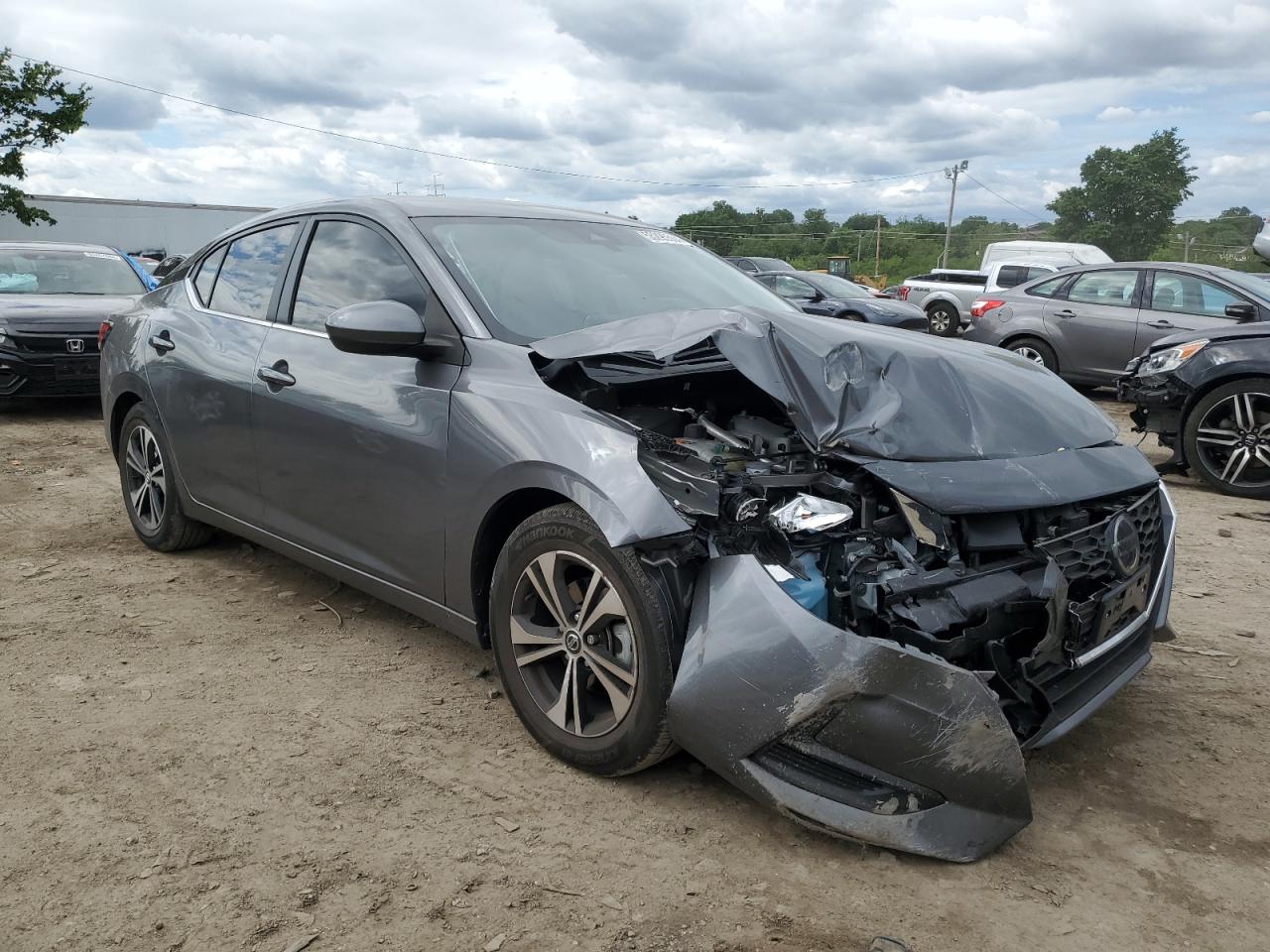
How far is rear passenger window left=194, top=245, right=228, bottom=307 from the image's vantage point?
447cm

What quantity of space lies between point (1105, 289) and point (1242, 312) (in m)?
1.88

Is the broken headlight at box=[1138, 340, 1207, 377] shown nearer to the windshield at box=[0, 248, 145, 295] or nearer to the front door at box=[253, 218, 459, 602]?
the front door at box=[253, 218, 459, 602]

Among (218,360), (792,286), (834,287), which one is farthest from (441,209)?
(792,286)

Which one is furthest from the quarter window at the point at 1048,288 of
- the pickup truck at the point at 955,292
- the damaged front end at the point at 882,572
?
the damaged front end at the point at 882,572

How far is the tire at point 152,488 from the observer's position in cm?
465

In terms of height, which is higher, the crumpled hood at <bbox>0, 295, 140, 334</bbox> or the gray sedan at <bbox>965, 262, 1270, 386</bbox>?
the gray sedan at <bbox>965, 262, 1270, 386</bbox>

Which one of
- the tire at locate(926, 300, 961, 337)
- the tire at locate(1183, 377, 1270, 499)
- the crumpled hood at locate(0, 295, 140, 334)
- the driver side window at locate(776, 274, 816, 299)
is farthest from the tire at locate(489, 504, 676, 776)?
the tire at locate(926, 300, 961, 337)

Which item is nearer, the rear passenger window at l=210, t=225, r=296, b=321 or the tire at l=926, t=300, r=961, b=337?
the rear passenger window at l=210, t=225, r=296, b=321

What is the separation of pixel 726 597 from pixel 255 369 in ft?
7.63

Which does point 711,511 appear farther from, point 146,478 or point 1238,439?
point 1238,439

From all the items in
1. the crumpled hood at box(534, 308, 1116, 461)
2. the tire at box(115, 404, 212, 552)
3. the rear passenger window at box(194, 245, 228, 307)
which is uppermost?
the rear passenger window at box(194, 245, 228, 307)

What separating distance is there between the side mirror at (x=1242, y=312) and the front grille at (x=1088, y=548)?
6.99 meters

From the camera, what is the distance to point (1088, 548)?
266cm

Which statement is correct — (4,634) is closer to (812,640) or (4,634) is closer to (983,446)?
(812,640)
